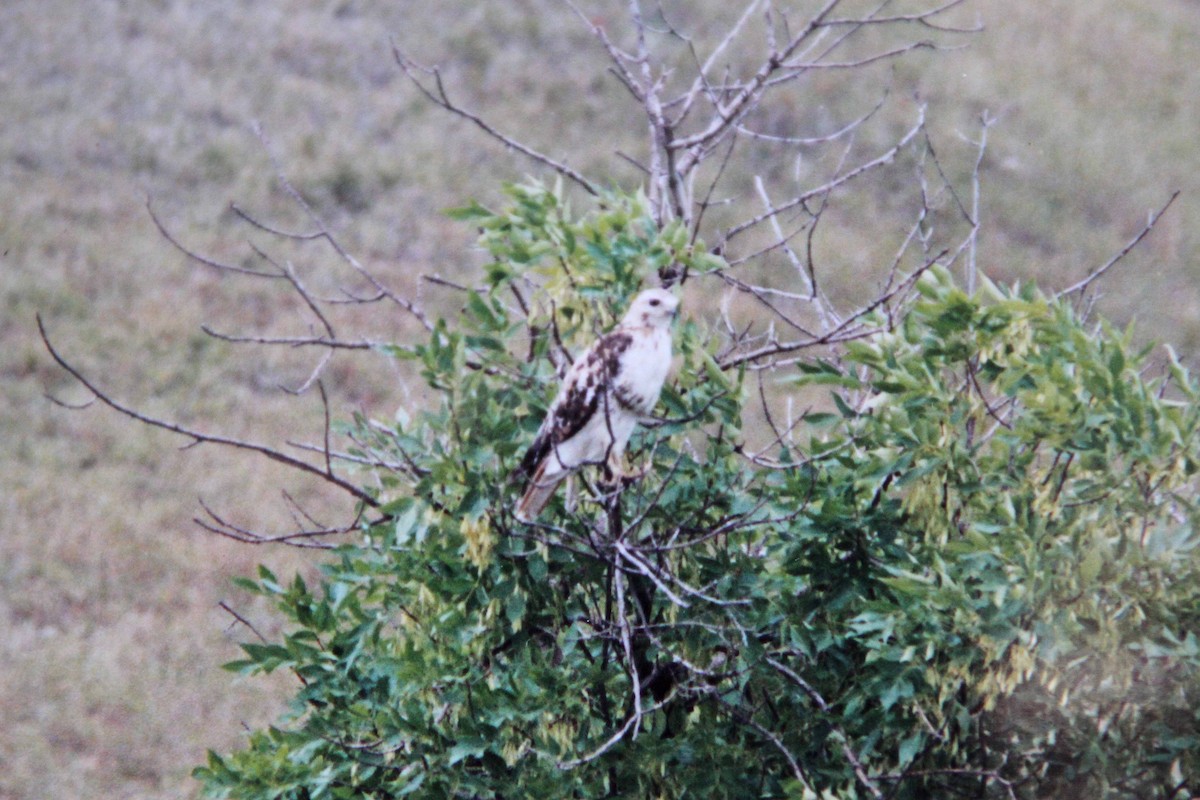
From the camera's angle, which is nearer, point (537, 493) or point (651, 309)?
point (651, 309)

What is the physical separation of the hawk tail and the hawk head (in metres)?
0.42

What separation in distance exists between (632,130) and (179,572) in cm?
994

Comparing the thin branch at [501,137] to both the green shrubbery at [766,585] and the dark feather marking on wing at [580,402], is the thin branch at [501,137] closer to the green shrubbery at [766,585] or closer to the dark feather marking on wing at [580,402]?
the green shrubbery at [766,585]

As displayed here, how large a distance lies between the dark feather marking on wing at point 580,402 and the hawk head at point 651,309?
4 centimetres

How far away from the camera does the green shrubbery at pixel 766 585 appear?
9.17 feet

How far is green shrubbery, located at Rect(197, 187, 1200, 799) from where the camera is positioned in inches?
110

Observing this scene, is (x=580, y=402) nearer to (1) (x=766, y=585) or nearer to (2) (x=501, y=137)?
(1) (x=766, y=585)

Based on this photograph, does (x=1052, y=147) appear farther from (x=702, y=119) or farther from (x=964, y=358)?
(x=964, y=358)

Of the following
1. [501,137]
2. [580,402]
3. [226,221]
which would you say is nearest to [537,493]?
[580,402]

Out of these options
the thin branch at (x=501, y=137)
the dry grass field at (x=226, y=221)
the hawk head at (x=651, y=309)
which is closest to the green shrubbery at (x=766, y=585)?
the hawk head at (x=651, y=309)

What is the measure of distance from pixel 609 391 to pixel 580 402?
0.37ft

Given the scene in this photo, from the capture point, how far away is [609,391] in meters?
3.23

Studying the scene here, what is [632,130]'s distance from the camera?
696 inches

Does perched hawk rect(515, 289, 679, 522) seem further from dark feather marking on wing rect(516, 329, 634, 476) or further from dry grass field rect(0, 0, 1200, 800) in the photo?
dry grass field rect(0, 0, 1200, 800)
